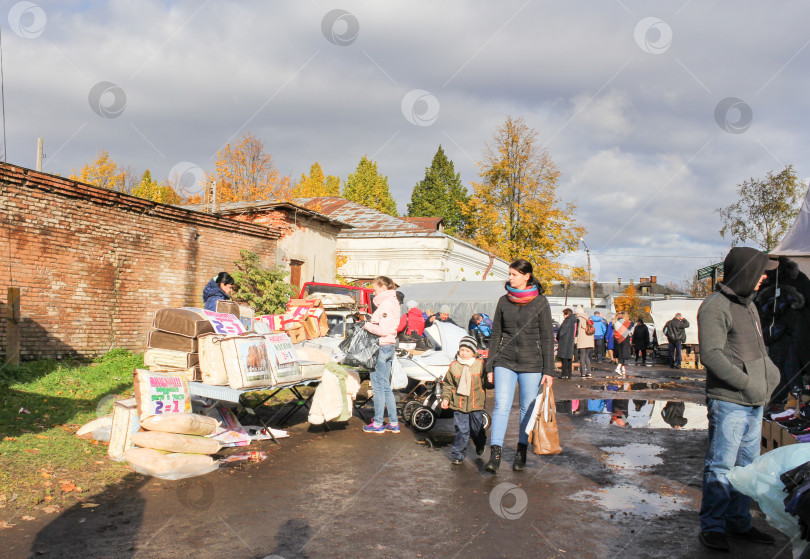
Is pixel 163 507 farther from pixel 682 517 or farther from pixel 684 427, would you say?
pixel 684 427

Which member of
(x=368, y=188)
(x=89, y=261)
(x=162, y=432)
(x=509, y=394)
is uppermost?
(x=368, y=188)

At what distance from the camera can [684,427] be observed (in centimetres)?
985

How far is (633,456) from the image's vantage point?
300 inches

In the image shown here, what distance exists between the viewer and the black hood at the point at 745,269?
4426mm

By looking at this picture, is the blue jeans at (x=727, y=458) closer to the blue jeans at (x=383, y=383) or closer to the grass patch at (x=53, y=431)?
the blue jeans at (x=383, y=383)

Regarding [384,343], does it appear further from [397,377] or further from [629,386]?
[629,386]

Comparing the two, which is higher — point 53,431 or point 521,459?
point 53,431

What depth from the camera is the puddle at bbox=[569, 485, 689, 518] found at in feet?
17.4

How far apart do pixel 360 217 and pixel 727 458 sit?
3386 cm

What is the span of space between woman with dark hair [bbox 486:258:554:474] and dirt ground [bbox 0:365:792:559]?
0.49 m

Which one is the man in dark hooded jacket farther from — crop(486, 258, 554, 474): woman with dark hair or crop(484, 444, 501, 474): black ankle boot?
crop(484, 444, 501, 474): black ankle boot

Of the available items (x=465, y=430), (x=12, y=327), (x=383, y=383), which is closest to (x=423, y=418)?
(x=383, y=383)

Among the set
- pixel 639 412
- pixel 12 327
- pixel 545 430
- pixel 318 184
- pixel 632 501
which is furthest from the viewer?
pixel 318 184

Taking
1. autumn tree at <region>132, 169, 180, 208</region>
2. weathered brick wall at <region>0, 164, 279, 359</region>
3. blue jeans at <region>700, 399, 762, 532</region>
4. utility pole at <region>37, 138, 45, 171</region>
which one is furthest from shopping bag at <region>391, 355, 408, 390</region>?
autumn tree at <region>132, 169, 180, 208</region>
